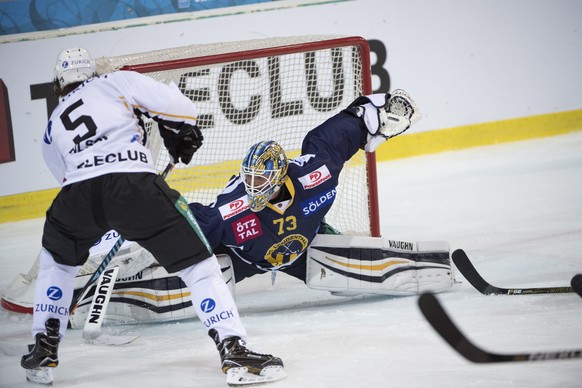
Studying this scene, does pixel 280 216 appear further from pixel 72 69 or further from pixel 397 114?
pixel 72 69

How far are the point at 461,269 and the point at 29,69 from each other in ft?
10.6

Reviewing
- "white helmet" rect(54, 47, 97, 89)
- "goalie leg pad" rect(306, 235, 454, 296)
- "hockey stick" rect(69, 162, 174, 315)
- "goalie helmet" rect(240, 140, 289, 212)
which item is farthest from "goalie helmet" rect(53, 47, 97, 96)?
"goalie leg pad" rect(306, 235, 454, 296)

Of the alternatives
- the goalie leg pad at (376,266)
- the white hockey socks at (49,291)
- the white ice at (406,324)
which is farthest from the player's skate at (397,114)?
the white hockey socks at (49,291)

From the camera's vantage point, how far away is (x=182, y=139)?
10.3 feet

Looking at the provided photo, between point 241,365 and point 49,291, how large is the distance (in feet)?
2.17

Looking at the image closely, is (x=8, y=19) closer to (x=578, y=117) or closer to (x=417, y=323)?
(x=417, y=323)

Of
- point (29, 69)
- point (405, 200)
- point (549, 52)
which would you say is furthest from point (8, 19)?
point (549, 52)

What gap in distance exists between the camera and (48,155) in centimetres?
305

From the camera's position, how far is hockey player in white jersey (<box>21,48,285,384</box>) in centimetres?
282

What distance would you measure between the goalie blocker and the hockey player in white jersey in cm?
66

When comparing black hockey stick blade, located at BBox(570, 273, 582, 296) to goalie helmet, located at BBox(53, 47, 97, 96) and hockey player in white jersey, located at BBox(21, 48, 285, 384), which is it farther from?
goalie helmet, located at BBox(53, 47, 97, 96)

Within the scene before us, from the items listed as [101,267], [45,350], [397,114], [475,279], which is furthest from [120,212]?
[475,279]

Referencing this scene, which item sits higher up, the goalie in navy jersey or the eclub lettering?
the eclub lettering

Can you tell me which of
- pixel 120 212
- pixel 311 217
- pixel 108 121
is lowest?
pixel 311 217
